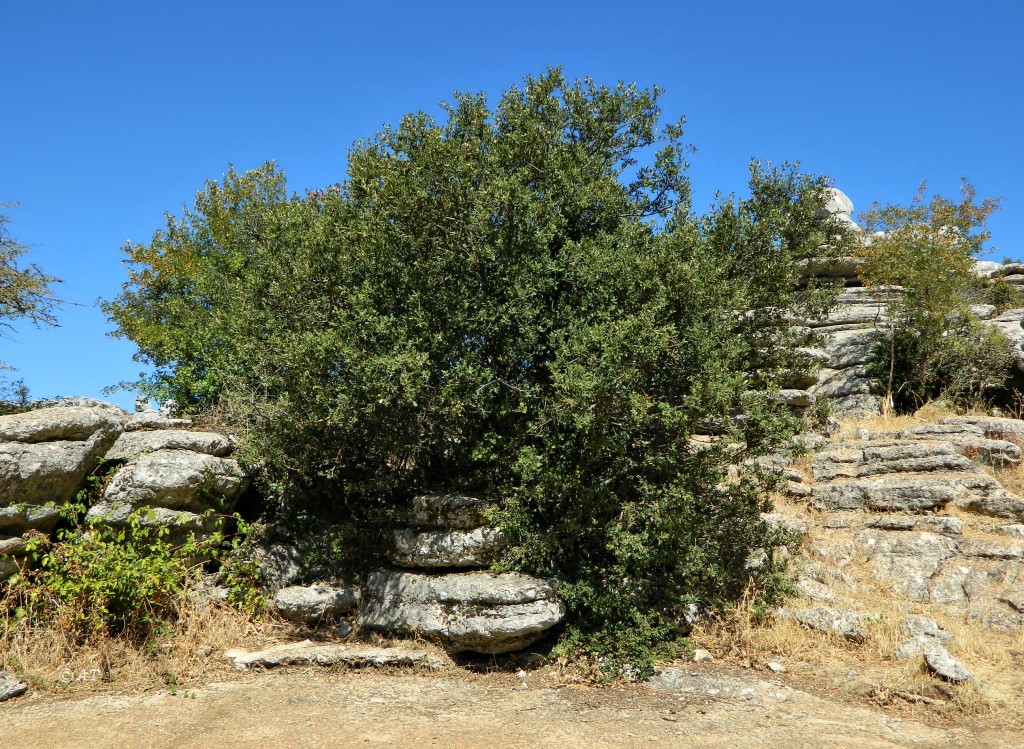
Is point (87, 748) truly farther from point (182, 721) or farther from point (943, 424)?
point (943, 424)

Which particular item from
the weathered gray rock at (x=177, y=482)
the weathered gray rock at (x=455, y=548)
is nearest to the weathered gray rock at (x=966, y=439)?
the weathered gray rock at (x=455, y=548)

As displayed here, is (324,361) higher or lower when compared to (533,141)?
lower

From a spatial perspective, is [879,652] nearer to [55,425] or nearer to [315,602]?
[315,602]

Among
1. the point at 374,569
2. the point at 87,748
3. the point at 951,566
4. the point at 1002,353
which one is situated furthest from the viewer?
the point at 1002,353

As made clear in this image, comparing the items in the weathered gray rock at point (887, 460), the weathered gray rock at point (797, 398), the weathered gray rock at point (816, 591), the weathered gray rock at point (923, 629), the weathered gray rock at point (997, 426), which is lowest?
A: the weathered gray rock at point (923, 629)

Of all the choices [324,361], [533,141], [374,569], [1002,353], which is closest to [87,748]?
[374,569]

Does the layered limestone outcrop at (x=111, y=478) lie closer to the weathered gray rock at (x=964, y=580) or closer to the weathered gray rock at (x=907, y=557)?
the weathered gray rock at (x=907, y=557)

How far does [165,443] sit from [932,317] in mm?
16438

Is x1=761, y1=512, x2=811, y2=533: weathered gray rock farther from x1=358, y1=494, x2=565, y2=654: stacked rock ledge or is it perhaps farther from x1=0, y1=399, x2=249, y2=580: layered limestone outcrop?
x1=0, y1=399, x2=249, y2=580: layered limestone outcrop

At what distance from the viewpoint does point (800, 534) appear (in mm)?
10797

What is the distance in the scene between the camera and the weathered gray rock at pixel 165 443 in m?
10.8

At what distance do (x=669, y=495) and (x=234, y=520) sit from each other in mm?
6087

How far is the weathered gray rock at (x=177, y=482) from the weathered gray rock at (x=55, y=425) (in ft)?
2.35

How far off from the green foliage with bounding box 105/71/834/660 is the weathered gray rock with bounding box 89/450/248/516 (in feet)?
1.89
